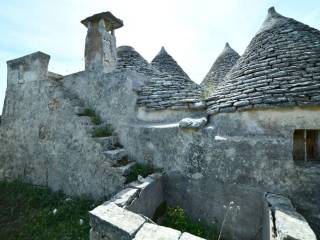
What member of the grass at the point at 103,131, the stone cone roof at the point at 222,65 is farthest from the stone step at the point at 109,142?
the stone cone roof at the point at 222,65

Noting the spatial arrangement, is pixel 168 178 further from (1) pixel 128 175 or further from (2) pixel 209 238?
(2) pixel 209 238

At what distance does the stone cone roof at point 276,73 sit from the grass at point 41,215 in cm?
372

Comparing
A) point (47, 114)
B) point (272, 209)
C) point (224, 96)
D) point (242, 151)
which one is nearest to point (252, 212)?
point (272, 209)

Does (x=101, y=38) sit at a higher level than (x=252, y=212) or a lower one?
higher

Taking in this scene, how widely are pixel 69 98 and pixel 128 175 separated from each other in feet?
9.97

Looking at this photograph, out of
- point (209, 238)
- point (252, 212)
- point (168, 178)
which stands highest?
point (168, 178)

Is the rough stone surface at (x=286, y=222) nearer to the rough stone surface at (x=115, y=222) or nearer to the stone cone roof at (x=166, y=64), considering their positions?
the rough stone surface at (x=115, y=222)

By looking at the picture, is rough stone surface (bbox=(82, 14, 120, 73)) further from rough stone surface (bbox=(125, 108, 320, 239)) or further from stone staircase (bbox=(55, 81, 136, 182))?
rough stone surface (bbox=(125, 108, 320, 239))

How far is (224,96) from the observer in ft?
14.7

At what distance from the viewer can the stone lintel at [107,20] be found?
6907mm

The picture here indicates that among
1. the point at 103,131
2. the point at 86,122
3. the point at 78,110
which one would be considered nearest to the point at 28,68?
the point at 78,110

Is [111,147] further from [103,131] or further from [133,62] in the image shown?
[133,62]

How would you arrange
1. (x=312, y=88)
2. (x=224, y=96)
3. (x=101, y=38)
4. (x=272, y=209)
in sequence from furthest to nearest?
(x=101, y=38)
(x=224, y=96)
(x=312, y=88)
(x=272, y=209)

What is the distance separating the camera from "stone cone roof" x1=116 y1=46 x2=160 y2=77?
7.01 metres
